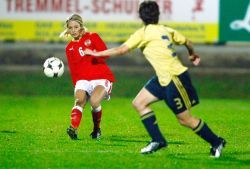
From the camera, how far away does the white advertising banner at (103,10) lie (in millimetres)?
30844

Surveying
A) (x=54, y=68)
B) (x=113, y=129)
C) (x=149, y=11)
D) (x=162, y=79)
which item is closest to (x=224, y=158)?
(x=162, y=79)

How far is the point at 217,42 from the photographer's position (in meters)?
31.2

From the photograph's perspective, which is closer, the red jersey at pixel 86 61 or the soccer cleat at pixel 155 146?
the soccer cleat at pixel 155 146

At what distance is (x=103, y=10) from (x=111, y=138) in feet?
51.7

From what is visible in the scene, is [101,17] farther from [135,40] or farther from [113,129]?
[135,40]

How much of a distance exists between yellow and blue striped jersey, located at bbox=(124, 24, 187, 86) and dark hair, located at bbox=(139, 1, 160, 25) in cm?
10

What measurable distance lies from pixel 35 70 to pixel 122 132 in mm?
14488

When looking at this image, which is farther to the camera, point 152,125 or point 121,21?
point 121,21

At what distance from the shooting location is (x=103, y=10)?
1224 inches

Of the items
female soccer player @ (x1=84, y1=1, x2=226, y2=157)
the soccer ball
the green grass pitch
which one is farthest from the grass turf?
the soccer ball

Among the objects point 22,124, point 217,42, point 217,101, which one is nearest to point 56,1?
point 217,42

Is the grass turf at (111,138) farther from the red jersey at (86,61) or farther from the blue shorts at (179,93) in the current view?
the red jersey at (86,61)

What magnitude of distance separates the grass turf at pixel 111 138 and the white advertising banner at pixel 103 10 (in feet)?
25.0

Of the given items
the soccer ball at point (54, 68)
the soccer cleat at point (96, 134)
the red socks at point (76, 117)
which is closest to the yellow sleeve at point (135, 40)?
the red socks at point (76, 117)
